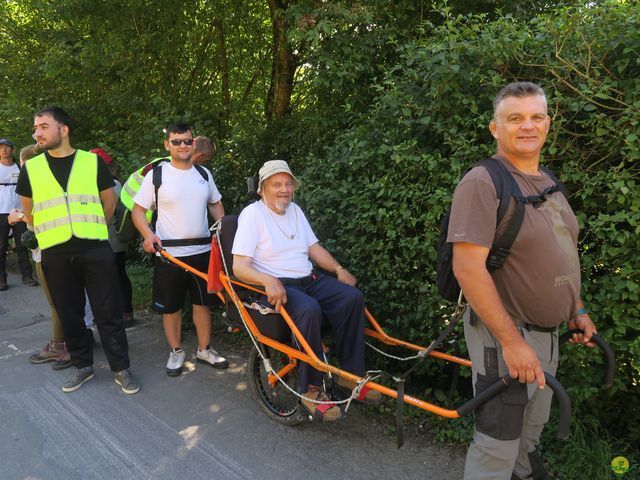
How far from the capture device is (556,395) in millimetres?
2020

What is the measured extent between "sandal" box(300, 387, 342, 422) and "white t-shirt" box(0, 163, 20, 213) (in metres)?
6.23

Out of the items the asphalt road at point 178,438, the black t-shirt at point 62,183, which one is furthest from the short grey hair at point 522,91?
the black t-shirt at point 62,183

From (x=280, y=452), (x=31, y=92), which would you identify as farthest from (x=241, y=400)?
(x=31, y=92)

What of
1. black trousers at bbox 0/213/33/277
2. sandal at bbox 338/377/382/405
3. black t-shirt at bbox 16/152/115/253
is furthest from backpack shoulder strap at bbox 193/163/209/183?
black trousers at bbox 0/213/33/277

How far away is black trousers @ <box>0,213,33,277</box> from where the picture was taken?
Result: 7285 millimetres

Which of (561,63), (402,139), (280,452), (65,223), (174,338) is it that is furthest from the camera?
(174,338)

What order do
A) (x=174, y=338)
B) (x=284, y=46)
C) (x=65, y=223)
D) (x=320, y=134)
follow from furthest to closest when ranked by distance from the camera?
(x=284, y=46) → (x=320, y=134) → (x=174, y=338) → (x=65, y=223)

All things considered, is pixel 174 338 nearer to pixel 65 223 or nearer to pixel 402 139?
pixel 65 223

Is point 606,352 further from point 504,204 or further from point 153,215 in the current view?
point 153,215

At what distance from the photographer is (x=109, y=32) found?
24.8 feet

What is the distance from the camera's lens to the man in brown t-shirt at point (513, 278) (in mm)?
2020

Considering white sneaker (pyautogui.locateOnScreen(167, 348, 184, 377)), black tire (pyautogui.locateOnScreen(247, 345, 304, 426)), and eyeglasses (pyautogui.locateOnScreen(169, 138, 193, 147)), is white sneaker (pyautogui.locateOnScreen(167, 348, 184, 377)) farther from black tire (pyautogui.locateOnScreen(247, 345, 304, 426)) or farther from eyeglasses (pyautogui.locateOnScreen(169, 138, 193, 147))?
eyeglasses (pyautogui.locateOnScreen(169, 138, 193, 147))

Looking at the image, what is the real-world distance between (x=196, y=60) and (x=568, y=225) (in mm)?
7614

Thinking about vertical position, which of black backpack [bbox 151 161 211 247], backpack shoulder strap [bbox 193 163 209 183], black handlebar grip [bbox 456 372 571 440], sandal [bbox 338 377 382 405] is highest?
backpack shoulder strap [bbox 193 163 209 183]
